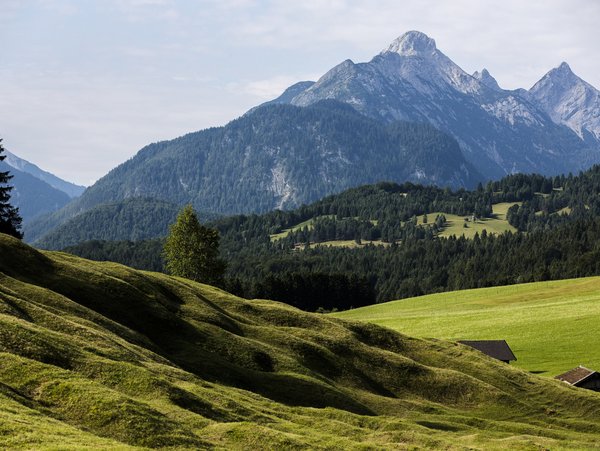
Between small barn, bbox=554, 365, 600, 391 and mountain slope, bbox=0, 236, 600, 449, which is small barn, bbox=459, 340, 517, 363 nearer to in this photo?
small barn, bbox=554, 365, 600, 391

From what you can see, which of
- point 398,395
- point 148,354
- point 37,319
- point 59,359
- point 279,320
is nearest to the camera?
point 59,359

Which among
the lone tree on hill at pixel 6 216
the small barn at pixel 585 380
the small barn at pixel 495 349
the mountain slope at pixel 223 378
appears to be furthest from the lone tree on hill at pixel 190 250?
the small barn at pixel 585 380

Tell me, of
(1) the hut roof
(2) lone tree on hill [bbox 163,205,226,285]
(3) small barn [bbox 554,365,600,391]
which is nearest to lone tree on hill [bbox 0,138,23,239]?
(2) lone tree on hill [bbox 163,205,226,285]

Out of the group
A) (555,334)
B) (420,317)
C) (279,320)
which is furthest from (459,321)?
(279,320)

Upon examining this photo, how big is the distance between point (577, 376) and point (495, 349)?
786 inches

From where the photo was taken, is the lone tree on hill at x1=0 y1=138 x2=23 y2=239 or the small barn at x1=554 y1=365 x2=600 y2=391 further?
the lone tree on hill at x1=0 y1=138 x2=23 y2=239

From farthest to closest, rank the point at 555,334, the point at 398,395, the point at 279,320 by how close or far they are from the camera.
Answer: the point at 555,334
the point at 279,320
the point at 398,395

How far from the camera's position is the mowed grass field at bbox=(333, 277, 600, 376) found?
119875 mm

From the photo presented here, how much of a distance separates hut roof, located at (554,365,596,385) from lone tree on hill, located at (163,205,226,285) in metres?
63.7

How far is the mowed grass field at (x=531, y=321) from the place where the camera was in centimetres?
11988

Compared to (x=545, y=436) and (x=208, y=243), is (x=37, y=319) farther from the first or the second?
(x=208, y=243)

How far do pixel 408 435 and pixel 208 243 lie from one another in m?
86.2

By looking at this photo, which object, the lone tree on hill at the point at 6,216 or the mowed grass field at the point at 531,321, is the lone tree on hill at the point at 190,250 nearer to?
the lone tree on hill at the point at 6,216

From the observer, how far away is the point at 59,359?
4453cm
